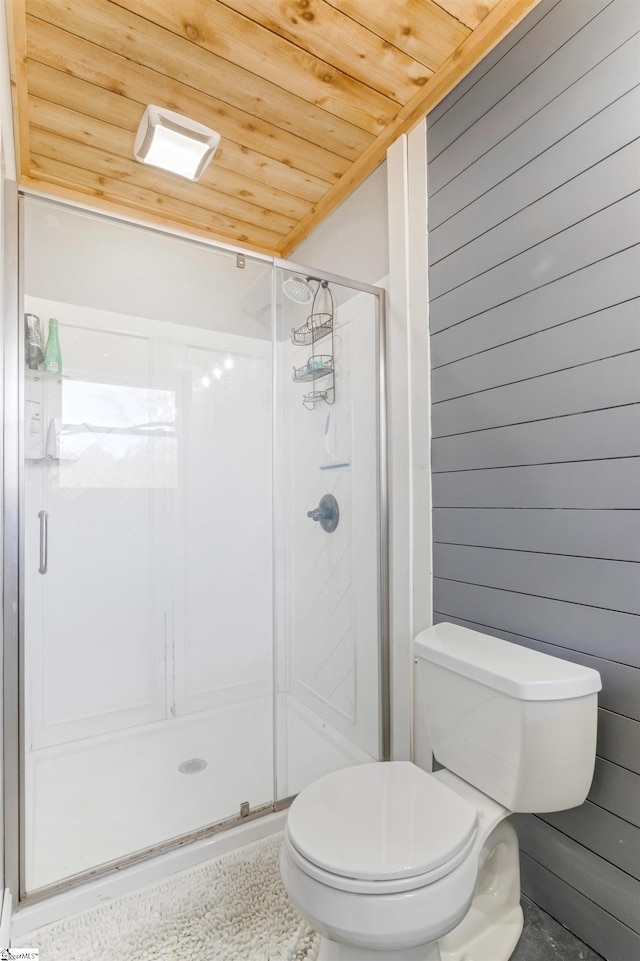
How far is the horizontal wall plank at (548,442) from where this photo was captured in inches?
45.5

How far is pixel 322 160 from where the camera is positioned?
2053 mm

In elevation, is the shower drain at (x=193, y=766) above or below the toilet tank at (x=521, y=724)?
below

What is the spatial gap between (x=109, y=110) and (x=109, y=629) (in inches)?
79.3

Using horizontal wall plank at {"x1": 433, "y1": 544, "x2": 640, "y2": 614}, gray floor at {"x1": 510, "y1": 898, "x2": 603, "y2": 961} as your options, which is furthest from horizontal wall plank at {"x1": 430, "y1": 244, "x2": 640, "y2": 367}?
gray floor at {"x1": 510, "y1": 898, "x2": 603, "y2": 961}

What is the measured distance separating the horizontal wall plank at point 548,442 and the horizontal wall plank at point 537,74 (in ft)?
2.81

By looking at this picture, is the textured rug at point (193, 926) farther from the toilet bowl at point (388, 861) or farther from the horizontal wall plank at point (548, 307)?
the horizontal wall plank at point (548, 307)

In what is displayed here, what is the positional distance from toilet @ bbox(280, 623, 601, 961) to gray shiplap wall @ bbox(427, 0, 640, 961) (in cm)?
11

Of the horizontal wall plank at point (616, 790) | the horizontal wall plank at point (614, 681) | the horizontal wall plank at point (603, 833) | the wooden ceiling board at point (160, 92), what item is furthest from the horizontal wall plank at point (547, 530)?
the wooden ceiling board at point (160, 92)

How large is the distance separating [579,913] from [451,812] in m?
0.50

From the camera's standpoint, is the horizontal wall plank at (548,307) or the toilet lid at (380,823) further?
the horizontal wall plank at (548,307)

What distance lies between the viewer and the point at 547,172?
1.33 meters

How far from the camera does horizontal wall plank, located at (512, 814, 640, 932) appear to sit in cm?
113

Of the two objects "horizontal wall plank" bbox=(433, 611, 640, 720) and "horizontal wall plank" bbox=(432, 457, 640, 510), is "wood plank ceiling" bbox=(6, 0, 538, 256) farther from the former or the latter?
"horizontal wall plank" bbox=(433, 611, 640, 720)

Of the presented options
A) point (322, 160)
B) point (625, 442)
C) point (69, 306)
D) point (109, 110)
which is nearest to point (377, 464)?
point (625, 442)
